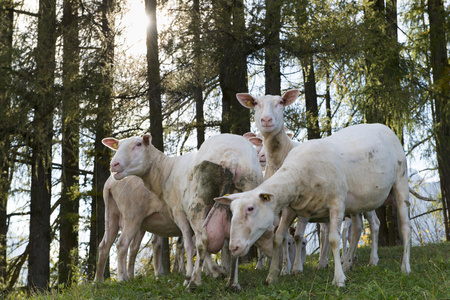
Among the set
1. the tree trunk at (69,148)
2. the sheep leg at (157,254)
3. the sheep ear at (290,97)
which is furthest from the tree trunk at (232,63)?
the sheep ear at (290,97)

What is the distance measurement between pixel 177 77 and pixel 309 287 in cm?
854

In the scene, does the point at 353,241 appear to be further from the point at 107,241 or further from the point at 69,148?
the point at 69,148

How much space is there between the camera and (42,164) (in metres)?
14.4

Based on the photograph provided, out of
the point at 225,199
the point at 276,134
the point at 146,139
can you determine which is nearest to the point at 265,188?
the point at 225,199

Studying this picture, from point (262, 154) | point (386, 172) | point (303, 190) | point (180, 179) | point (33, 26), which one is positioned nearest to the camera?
point (303, 190)

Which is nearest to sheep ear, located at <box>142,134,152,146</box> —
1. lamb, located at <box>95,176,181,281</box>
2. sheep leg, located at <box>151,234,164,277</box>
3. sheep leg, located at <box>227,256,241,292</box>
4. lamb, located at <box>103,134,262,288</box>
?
lamb, located at <box>103,134,262,288</box>

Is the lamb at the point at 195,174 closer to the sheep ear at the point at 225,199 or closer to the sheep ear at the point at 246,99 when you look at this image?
the sheep ear at the point at 225,199

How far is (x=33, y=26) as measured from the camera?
49.8 feet

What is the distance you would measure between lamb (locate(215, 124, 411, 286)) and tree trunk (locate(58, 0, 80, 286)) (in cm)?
850

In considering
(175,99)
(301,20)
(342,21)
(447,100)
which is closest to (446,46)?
(447,100)

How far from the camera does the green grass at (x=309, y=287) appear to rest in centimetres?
524

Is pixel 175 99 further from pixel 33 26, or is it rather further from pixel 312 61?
pixel 33 26

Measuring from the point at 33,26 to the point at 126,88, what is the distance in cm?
327

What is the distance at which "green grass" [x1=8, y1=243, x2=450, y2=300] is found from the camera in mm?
5238
